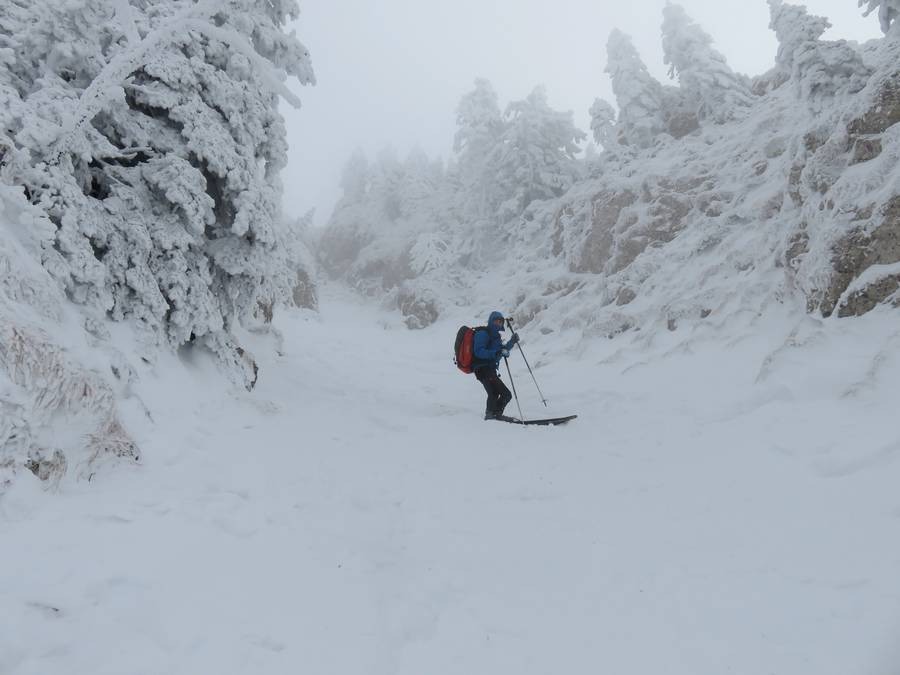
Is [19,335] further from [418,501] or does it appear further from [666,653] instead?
[666,653]

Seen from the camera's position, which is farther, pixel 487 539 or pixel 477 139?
pixel 477 139

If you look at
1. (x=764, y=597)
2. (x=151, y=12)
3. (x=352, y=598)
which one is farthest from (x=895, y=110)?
(x=151, y=12)

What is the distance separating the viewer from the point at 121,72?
25.8 feet

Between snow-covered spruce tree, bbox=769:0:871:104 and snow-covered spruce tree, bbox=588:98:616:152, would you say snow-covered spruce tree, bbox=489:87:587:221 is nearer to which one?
snow-covered spruce tree, bbox=588:98:616:152

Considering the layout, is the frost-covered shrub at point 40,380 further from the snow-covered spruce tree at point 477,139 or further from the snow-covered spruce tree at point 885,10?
the snow-covered spruce tree at point 477,139

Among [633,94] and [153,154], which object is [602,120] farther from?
[153,154]

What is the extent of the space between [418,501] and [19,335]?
461 centimetres

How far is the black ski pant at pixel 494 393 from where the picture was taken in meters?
11.1

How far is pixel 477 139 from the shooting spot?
43.1 meters

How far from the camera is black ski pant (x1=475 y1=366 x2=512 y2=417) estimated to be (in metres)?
11.1

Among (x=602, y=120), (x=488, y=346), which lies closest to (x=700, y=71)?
(x=602, y=120)

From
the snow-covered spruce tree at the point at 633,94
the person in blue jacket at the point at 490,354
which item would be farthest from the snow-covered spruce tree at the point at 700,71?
the person in blue jacket at the point at 490,354

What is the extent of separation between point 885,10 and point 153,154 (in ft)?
54.7

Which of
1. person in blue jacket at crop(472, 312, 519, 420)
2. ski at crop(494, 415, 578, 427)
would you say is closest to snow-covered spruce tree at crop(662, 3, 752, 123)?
person in blue jacket at crop(472, 312, 519, 420)
